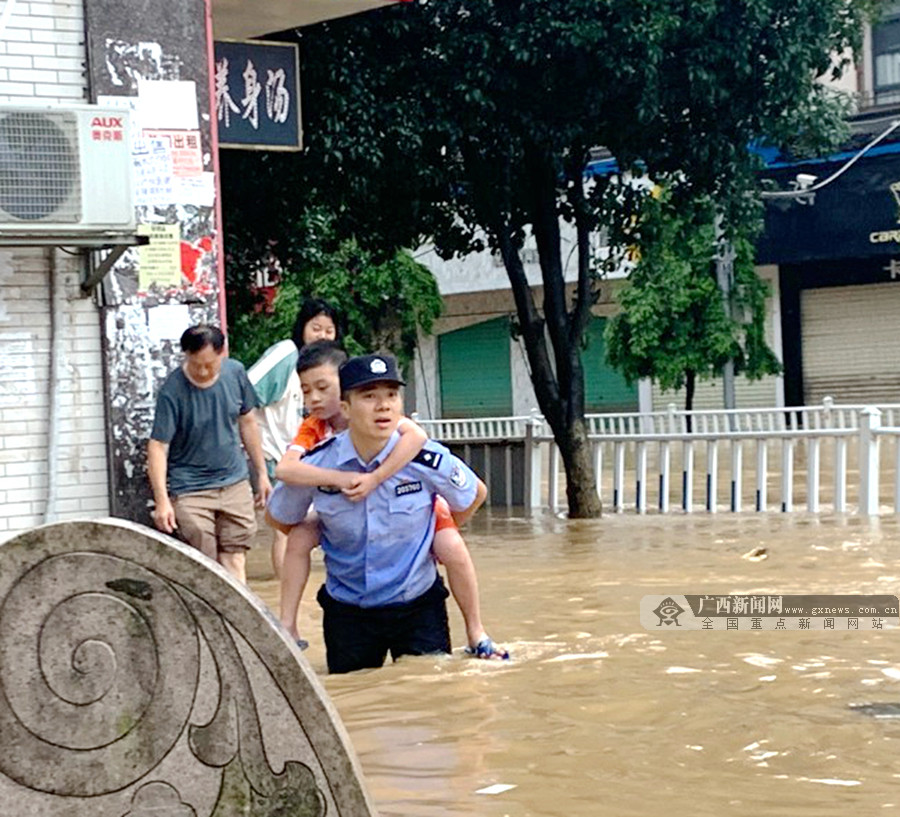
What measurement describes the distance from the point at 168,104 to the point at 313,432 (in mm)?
3056

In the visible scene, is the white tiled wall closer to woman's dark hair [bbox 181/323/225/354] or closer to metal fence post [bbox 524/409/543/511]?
woman's dark hair [bbox 181/323/225/354]

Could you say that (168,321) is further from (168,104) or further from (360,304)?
(360,304)


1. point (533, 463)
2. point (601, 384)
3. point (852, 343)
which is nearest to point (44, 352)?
point (533, 463)

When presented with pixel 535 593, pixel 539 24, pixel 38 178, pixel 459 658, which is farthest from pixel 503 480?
pixel 459 658

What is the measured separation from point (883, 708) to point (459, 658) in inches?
63.7

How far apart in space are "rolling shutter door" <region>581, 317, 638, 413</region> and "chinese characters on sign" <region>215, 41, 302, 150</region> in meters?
25.3

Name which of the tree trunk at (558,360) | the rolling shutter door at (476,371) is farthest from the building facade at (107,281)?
the rolling shutter door at (476,371)

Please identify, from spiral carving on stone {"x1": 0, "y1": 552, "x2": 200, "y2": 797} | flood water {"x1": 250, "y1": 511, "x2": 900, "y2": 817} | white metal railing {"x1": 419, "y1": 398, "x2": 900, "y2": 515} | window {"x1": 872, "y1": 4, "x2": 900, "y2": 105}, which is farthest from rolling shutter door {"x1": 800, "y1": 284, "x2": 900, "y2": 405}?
spiral carving on stone {"x1": 0, "y1": 552, "x2": 200, "y2": 797}

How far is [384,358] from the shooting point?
652cm

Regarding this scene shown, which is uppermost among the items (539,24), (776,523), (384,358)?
(539,24)

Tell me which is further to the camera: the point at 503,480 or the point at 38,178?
the point at 503,480

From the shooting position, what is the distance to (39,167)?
9117 mm

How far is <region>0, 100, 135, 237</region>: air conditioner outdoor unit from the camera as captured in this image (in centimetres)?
906

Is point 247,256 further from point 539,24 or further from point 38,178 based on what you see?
point 38,178
